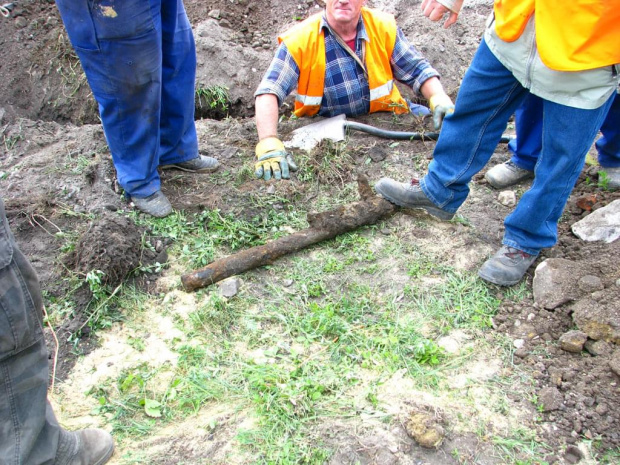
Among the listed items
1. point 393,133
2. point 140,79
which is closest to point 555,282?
point 393,133

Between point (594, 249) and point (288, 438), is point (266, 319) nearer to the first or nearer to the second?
point (288, 438)

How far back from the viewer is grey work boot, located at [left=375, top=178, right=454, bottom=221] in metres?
2.75

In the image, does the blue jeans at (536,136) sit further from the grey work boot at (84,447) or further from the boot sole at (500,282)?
the grey work boot at (84,447)

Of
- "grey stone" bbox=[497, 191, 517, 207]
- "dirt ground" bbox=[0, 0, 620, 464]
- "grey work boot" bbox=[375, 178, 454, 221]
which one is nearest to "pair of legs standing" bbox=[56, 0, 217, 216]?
"dirt ground" bbox=[0, 0, 620, 464]

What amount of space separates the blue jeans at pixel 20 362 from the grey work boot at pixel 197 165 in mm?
1903

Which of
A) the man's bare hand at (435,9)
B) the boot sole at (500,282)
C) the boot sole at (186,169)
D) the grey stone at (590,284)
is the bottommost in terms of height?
the boot sole at (500,282)

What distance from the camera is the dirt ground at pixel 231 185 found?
1.98 metres

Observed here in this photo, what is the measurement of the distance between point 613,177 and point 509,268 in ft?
3.66

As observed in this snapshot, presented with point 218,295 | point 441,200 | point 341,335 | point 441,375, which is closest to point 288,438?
point 341,335

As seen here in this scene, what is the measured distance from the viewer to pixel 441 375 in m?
2.01

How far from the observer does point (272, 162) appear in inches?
126

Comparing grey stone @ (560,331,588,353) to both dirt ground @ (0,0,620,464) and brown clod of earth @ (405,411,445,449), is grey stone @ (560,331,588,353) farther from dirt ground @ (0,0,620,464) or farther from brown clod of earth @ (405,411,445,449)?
brown clod of earth @ (405,411,445,449)

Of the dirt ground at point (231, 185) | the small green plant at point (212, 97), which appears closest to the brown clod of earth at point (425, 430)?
the dirt ground at point (231, 185)

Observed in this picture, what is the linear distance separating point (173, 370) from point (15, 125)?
2621 millimetres
